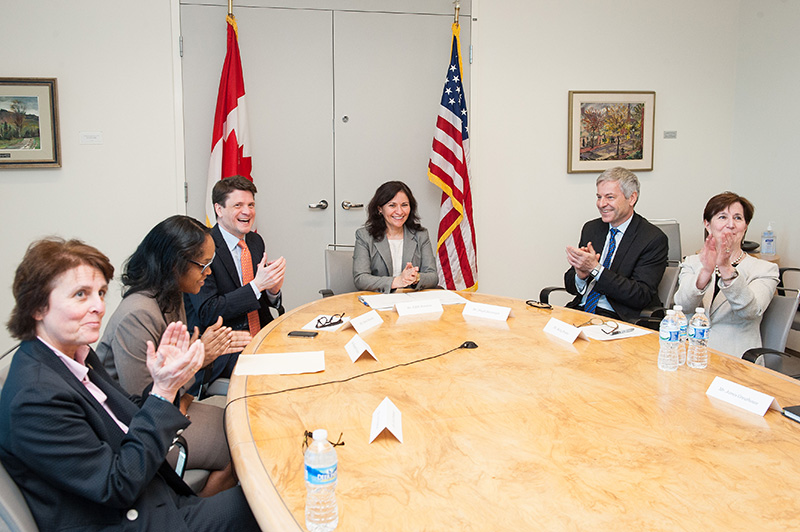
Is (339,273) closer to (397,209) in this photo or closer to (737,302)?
(397,209)

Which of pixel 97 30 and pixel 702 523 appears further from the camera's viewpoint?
pixel 97 30

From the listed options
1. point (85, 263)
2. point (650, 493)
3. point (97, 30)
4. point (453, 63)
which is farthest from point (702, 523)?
point (97, 30)

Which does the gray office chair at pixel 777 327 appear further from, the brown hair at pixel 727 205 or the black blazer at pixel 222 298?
the black blazer at pixel 222 298

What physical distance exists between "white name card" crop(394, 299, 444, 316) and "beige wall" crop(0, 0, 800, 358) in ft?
7.41

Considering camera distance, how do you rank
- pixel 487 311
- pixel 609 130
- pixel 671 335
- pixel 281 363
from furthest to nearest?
pixel 609 130
pixel 487 311
pixel 281 363
pixel 671 335

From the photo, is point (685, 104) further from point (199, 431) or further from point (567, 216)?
point (199, 431)

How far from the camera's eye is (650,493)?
1203 millimetres

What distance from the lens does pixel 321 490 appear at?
1.11 m

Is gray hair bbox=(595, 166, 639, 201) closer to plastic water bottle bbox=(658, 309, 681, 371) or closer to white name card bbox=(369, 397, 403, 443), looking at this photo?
plastic water bottle bbox=(658, 309, 681, 371)

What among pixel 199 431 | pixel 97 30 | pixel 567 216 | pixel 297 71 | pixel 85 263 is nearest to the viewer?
pixel 85 263

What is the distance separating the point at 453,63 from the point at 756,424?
388 centimetres

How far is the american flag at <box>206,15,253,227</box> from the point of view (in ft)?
14.3

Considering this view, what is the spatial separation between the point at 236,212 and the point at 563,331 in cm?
184

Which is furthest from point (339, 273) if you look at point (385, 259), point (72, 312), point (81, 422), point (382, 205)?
point (81, 422)
